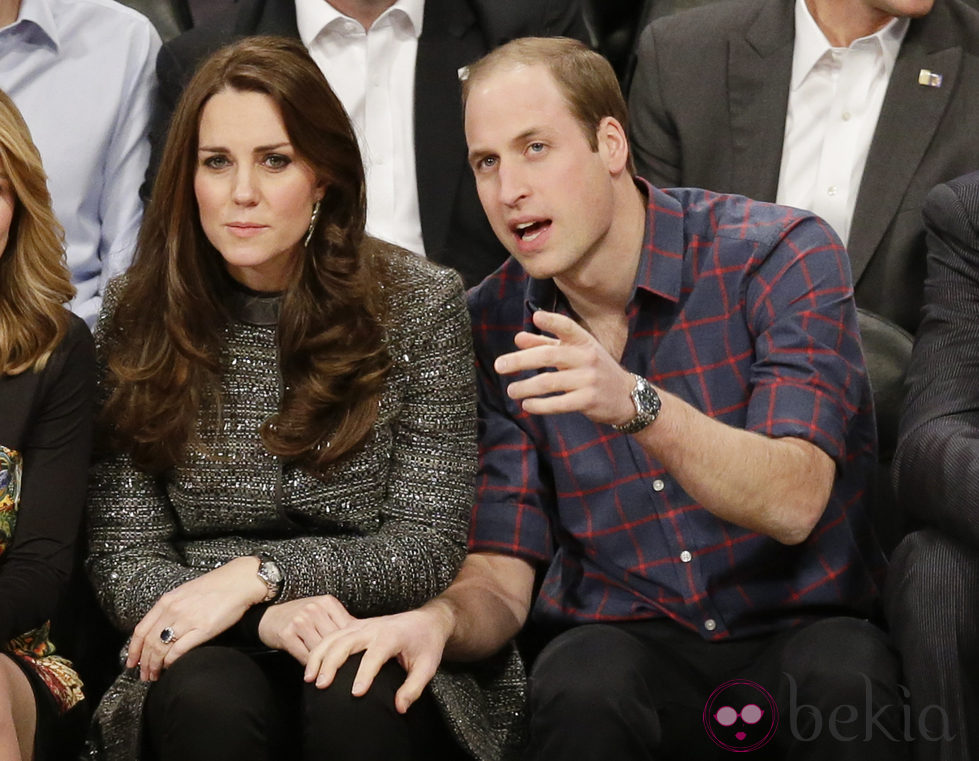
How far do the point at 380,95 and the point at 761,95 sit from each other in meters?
0.71

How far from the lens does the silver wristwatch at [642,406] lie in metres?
1.78

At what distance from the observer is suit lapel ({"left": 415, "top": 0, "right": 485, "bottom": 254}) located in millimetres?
2713

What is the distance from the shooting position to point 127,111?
2752mm

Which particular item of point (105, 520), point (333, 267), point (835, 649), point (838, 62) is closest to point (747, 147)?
point (838, 62)

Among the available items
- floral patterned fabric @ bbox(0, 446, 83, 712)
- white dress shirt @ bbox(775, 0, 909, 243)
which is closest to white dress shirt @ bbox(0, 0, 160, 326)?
floral patterned fabric @ bbox(0, 446, 83, 712)

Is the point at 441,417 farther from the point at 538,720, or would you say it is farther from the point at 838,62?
the point at 838,62

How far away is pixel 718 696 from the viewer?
1945 millimetres

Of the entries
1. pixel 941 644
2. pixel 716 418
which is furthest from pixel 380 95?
pixel 941 644

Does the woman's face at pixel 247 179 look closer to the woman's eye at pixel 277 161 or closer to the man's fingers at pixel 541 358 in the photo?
the woman's eye at pixel 277 161

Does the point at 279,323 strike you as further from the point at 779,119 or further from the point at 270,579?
the point at 779,119

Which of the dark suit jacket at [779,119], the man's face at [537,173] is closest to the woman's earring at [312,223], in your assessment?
the man's face at [537,173]

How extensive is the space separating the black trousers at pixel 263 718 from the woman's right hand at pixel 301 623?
0.14 ft

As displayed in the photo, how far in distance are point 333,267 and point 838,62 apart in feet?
3.89

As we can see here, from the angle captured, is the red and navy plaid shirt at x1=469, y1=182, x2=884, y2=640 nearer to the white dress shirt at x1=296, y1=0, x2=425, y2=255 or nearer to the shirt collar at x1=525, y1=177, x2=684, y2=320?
the shirt collar at x1=525, y1=177, x2=684, y2=320
